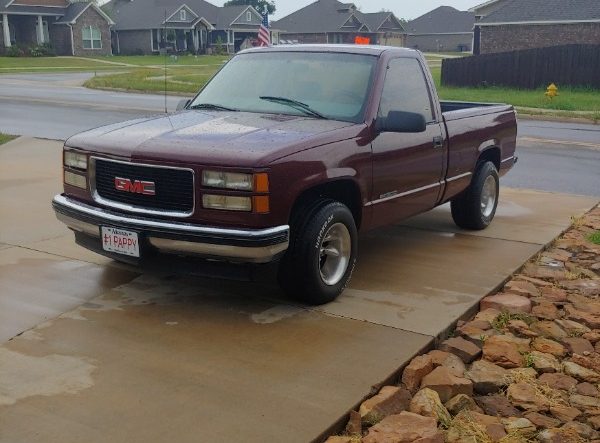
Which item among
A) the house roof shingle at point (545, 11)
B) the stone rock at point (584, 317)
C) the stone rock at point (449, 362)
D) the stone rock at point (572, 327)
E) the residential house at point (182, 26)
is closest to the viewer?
Result: the stone rock at point (449, 362)

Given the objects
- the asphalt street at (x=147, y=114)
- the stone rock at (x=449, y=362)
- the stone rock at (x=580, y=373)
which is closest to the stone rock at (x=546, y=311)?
the stone rock at (x=580, y=373)

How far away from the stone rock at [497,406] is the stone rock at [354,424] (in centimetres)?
75

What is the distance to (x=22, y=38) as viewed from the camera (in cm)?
6444

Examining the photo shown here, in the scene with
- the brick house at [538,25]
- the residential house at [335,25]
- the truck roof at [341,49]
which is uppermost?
the residential house at [335,25]

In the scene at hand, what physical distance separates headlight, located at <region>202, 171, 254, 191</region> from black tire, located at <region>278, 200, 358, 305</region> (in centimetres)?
56

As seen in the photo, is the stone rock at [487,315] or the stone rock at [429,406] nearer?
the stone rock at [429,406]

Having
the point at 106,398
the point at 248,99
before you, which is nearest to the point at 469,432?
the point at 106,398

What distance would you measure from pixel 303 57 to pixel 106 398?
11.4 feet

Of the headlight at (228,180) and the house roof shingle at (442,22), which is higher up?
the house roof shingle at (442,22)

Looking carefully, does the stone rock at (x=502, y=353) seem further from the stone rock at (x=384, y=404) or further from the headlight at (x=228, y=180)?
the headlight at (x=228, y=180)

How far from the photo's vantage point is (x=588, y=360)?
183 inches

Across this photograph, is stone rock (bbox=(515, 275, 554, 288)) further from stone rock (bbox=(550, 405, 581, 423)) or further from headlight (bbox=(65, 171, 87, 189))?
headlight (bbox=(65, 171, 87, 189))

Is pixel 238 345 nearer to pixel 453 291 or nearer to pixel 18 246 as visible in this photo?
pixel 453 291

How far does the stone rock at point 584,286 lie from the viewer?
5938mm
